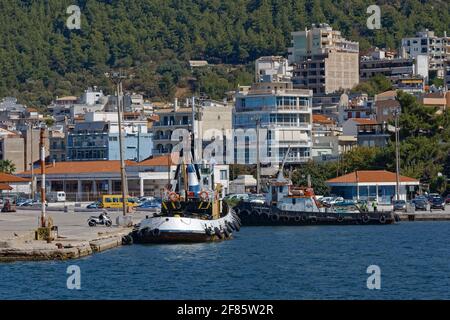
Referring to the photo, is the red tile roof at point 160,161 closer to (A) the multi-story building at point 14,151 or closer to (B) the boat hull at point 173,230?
(A) the multi-story building at point 14,151

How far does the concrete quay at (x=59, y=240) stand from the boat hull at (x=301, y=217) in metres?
7.30

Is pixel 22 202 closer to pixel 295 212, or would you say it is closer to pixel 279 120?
pixel 279 120

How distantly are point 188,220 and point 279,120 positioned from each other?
5782cm

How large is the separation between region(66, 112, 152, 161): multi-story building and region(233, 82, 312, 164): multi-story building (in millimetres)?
10877

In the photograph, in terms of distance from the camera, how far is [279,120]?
12094 cm

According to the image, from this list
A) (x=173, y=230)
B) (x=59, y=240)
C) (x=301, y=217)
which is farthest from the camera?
(x=301, y=217)

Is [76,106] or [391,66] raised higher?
[391,66]

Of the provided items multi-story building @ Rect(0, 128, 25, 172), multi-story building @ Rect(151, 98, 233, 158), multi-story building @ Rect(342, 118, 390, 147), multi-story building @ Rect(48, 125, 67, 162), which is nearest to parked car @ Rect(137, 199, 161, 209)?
multi-story building @ Rect(151, 98, 233, 158)

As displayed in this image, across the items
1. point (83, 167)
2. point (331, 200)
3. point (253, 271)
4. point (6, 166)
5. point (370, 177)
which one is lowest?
point (253, 271)

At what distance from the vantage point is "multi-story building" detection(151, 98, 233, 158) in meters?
122

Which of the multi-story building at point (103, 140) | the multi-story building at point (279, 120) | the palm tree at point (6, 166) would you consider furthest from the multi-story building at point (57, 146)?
the multi-story building at point (279, 120)

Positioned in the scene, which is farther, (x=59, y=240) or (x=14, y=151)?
(x=14, y=151)

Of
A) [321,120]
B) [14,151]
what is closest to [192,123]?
[14,151]

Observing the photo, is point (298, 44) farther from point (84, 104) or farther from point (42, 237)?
point (42, 237)
